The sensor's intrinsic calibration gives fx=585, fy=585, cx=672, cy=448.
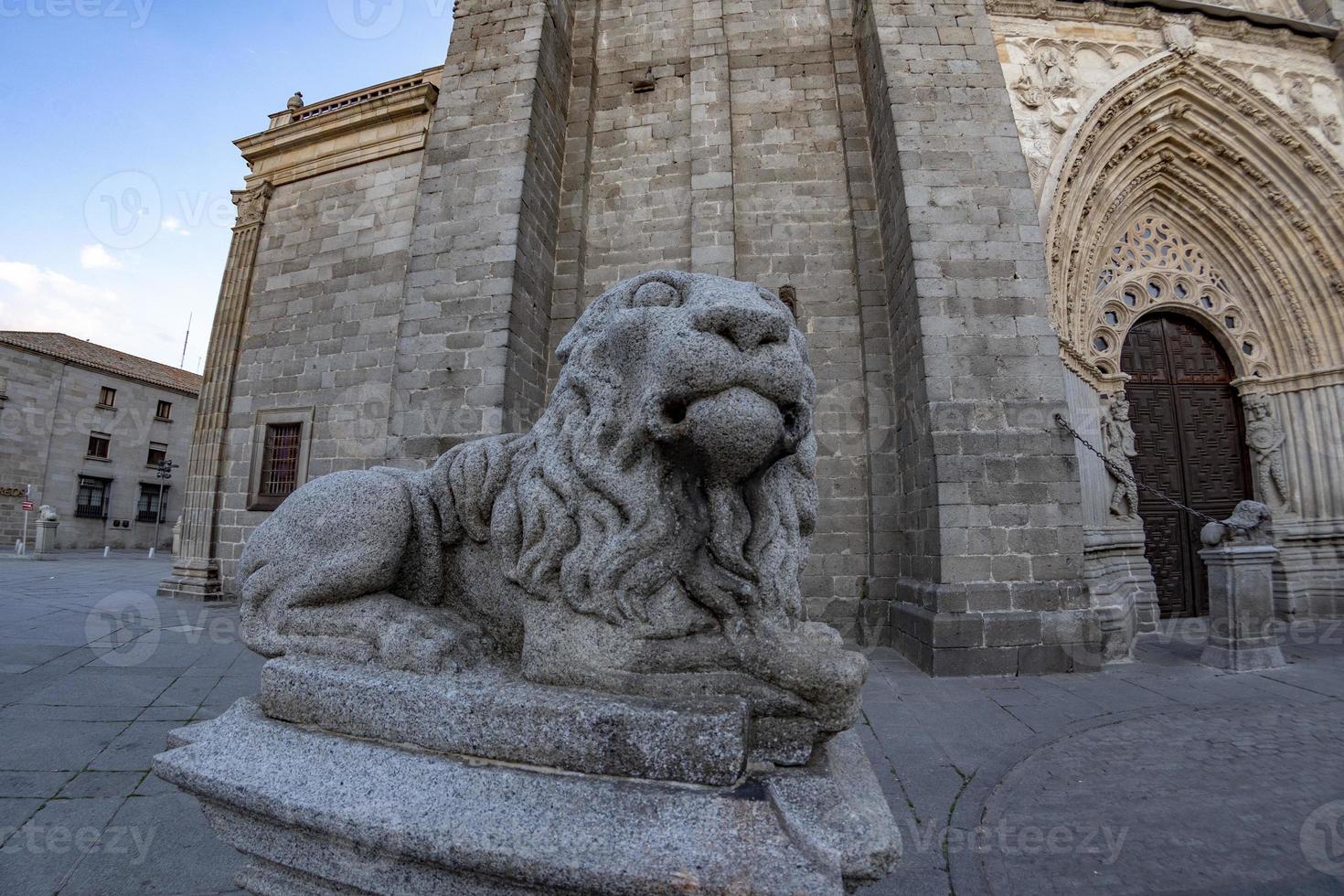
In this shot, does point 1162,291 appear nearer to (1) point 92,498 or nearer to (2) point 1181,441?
(2) point 1181,441

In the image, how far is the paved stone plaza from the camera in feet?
5.94

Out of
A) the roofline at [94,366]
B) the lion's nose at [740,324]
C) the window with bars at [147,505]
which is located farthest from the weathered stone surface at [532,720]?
the window with bars at [147,505]

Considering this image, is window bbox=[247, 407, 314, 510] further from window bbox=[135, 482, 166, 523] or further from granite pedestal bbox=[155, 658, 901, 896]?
window bbox=[135, 482, 166, 523]

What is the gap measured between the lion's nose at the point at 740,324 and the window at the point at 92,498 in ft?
87.6

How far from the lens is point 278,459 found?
788 centimetres

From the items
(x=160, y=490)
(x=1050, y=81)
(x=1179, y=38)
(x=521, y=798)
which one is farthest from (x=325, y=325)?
(x=160, y=490)

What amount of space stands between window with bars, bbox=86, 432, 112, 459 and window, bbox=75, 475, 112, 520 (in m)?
0.81

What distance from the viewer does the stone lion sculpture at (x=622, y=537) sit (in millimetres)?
1314

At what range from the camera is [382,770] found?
4.20 feet

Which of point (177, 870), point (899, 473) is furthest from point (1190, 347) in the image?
point (177, 870)

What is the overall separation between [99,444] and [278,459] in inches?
744

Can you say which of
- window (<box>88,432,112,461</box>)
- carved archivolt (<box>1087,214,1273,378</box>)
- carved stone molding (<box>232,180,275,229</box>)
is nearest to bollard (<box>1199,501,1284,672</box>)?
carved archivolt (<box>1087,214,1273,378</box>)

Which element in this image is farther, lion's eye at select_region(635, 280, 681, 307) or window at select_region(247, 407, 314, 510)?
window at select_region(247, 407, 314, 510)

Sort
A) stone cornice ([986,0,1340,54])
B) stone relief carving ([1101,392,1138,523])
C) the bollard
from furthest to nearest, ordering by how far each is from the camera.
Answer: stone cornice ([986,0,1340,54])
stone relief carving ([1101,392,1138,523])
the bollard
